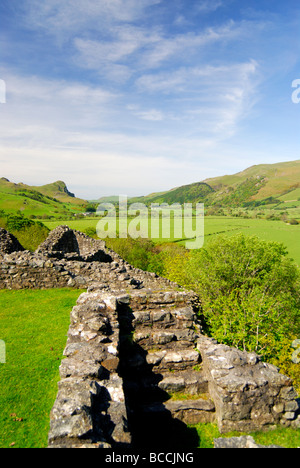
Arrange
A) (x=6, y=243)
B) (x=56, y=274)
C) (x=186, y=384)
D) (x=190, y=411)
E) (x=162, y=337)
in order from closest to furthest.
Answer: (x=190, y=411)
(x=186, y=384)
(x=162, y=337)
(x=56, y=274)
(x=6, y=243)

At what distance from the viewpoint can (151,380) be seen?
8.35m

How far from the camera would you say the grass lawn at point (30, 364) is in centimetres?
600

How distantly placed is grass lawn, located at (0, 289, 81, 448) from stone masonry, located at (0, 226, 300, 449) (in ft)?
4.68

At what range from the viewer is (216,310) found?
1997cm

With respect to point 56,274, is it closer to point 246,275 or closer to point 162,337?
point 162,337

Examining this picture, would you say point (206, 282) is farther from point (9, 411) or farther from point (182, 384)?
point (9, 411)

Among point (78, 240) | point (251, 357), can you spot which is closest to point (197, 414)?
point (251, 357)

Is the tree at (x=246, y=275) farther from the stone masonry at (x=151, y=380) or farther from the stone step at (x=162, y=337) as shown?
the stone masonry at (x=151, y=380)

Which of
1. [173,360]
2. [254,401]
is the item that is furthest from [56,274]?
[254,401]

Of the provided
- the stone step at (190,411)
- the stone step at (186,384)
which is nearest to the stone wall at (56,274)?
the stone step at (186,384)

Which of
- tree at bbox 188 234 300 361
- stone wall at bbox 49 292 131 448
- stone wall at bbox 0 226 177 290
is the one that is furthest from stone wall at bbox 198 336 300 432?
tree at bbox 188 234 300 361

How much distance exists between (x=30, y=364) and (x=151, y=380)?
3812mm

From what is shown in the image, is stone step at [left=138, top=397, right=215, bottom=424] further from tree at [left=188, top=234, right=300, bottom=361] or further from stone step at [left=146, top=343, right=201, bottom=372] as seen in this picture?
tree at [left=188, top=234, right=300, bottom=361]

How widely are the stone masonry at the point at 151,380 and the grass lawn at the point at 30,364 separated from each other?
1.43m
